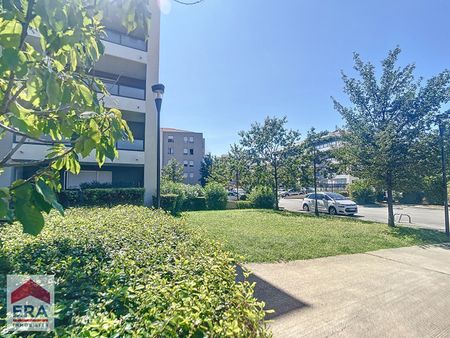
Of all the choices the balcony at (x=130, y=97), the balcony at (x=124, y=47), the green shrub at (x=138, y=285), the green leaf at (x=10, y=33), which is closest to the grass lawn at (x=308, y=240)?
the green shrub at (x=138, y=285)

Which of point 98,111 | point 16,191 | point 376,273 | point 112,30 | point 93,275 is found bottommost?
point 376,273

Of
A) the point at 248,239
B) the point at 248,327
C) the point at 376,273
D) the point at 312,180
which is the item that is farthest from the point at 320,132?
the point at 248,327

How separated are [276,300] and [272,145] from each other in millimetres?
15428

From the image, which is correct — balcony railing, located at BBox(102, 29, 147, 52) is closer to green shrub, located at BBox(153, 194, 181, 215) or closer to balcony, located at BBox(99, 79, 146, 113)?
balcony, located at BBox(99, 79, 146, 113)

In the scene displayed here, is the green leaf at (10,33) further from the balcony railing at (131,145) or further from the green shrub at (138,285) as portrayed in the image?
the balcony railing at (131,145)

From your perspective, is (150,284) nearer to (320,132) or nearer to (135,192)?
(135,192)

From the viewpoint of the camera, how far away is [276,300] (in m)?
3.87

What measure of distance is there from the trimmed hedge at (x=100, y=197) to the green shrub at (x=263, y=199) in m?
9.37

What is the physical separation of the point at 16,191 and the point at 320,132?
18745mm

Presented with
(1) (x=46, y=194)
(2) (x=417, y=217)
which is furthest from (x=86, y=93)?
(2) (x=417, y=217)

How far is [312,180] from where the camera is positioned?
58.8 ft

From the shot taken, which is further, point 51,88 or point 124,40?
point 124,40

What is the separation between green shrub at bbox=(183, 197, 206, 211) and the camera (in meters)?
17.7

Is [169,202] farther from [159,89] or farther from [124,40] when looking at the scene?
[124,40]
